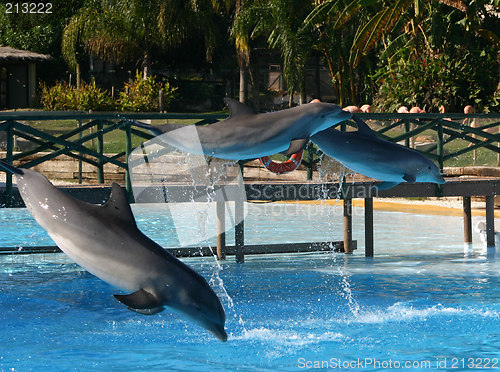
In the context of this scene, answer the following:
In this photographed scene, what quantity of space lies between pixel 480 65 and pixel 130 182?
735 inches

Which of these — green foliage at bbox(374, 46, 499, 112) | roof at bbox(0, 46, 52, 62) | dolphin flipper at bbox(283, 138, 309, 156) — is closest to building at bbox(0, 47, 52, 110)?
roof at bbox(0, 46, 52, 62)

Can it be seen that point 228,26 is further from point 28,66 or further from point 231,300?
point 231,300

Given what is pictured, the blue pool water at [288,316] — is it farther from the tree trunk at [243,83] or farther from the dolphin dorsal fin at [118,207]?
the tree trunk at [243,83]

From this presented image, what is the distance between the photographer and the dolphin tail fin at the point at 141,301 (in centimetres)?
432

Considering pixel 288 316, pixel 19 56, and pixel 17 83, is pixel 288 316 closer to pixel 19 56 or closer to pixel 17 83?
pixel 19 56

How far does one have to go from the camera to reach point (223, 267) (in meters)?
14.8

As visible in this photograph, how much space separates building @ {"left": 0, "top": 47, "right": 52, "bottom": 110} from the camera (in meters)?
42.3

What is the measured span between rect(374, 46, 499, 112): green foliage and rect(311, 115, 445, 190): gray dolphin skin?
74.9 feet

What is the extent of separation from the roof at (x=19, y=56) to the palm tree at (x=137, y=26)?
82.2 inches

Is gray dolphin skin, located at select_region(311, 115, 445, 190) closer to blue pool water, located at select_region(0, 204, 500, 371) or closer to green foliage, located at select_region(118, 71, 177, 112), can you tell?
blue pool water, located at select_region(0, 204, 500, 371)

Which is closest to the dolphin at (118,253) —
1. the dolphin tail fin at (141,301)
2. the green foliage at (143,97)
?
the dolphin tail fin at (141,301)

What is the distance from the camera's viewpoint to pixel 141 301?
439 centimetres

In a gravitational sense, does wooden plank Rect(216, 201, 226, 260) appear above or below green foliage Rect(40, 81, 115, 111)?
below

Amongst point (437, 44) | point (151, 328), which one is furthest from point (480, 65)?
point (151, 328)
